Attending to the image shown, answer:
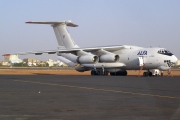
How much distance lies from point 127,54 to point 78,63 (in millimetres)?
6168

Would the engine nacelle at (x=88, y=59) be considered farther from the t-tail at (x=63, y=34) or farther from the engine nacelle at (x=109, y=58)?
the t-tail at (x=63, y=34)

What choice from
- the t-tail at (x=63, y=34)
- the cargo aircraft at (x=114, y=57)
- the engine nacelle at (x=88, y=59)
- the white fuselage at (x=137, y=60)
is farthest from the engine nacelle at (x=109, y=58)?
the t-tail at (x=63, y=34)

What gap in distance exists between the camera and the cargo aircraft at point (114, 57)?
37250 mm

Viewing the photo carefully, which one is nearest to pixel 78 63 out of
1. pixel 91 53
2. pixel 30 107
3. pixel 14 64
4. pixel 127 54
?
pixel 91 53

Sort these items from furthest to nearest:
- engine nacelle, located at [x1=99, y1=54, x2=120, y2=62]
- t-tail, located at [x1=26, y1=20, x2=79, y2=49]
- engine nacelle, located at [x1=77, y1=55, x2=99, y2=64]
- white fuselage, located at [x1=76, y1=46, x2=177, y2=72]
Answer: t-tail, located at [x1=26, y1=20, x2=79, y2=49], engine nacelle, located at [x1=77, y1=55, x2=99, y2=64], engine nacelle, located at [x1=99, y1=54, x2=120, y2=62], white fuselage, located at [x1=76, y1=46, x2=177, y2=72]

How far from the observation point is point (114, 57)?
1538 inches

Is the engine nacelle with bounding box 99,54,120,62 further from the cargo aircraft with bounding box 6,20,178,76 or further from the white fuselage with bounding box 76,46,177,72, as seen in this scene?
the white fuselage with bounding box 76,46,177,72

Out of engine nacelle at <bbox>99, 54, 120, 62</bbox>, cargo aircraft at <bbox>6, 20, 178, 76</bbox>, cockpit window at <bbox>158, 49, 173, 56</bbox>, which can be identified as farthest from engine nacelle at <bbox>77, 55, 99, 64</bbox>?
cockpit window at <bbox>158, 49, 173, 56</bbox>

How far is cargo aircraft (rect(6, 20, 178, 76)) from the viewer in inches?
1467

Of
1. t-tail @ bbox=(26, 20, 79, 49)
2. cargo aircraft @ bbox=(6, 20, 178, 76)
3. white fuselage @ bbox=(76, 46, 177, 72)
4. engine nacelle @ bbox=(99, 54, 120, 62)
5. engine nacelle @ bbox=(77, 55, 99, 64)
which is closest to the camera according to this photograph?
white fuselage @ bbox=(76, 46, 177, 72)

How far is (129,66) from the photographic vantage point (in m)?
39.2

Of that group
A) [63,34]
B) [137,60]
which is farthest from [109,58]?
[63,34]

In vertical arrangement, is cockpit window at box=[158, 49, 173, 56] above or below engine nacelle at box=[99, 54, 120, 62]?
above

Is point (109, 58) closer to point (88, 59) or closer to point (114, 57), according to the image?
point (114, 57)
